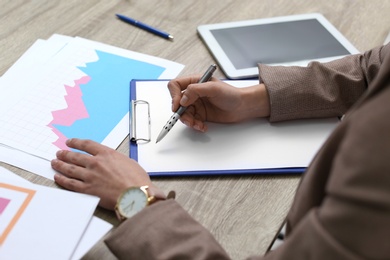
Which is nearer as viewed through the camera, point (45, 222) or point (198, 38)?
point (45, 222)

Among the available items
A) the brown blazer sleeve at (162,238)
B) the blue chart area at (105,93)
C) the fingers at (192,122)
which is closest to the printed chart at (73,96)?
the blue chart area at (105,93)

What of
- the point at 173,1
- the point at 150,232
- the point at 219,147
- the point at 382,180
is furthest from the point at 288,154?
the point at 173,1

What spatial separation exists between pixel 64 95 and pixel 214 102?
28cm

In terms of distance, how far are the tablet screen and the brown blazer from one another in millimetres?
478

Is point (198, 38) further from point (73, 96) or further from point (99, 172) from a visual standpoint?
point (99, 172)

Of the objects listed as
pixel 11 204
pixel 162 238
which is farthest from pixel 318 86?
pixel 11 204

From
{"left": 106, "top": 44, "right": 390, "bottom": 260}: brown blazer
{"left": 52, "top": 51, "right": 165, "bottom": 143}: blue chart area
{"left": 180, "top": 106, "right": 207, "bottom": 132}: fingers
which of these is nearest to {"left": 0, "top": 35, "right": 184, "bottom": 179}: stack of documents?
{"left": 52, "top": 51, "right": 165, "bottom": 143}: blue chart area

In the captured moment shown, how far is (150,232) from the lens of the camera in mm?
649

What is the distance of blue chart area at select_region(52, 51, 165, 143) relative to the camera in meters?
0.85

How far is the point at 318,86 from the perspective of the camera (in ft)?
3.02

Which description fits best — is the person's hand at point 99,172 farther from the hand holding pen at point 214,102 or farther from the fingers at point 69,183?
the hand holding pen at point 214,102

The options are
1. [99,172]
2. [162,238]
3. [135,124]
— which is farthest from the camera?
[135,124]

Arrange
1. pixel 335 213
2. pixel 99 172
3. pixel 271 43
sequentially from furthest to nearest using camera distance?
pixel 271 43 < pixel 99 172 < pixel 335 213

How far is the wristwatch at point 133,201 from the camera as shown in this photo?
2.27ft
